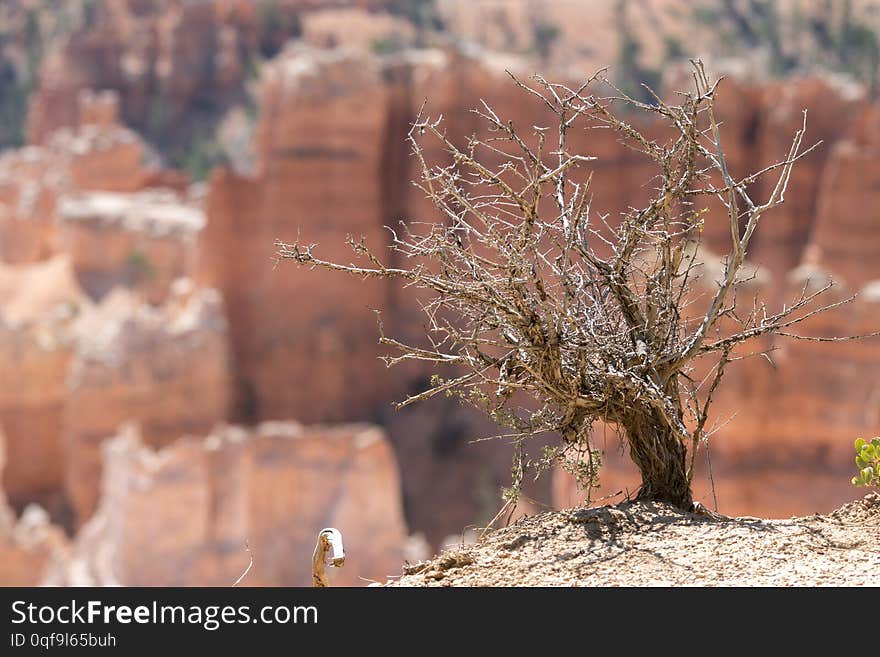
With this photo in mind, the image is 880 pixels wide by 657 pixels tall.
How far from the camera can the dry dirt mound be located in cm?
368

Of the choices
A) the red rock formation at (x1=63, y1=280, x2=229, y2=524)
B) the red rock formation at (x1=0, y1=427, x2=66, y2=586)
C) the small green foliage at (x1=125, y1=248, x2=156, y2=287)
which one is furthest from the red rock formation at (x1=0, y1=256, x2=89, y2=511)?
the small green foliage at (x1=125, y1=248, x2=156, y2=287)

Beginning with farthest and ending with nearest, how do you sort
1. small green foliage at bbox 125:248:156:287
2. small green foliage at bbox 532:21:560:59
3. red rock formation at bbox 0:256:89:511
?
small green foliage at bbox 532:21:560:59 < small green foliage at bbox 125:248:156:287 < red rock formation at bbox 0:256:89:511

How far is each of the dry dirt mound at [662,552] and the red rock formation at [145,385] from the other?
57.5ft

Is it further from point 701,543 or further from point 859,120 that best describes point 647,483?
point 859,120

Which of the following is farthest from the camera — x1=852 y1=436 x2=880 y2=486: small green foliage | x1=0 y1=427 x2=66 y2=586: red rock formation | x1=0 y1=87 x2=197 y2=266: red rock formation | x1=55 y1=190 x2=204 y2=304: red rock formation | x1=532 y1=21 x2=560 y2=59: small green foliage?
x1=532 y1=21 x2=560 y2=59: small green foliage

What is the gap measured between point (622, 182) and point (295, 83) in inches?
248

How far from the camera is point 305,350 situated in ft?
76.8

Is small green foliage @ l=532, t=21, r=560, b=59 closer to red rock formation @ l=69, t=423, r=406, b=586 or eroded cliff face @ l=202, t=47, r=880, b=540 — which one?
eroded cliff face @ l=202, t=47, r=880, b=540

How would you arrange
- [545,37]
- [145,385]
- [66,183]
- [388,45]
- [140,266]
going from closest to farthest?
[145,385] < [140,266] < [66,183] < [388,45] < [545,37]

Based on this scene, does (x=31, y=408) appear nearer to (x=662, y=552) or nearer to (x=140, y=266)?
(x=140, y=266)

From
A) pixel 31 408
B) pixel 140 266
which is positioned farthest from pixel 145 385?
pixel 140 266

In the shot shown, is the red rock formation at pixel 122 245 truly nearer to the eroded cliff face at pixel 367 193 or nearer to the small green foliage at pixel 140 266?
the small green foliage at pixel 140 266

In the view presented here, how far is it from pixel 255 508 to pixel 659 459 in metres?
11.4

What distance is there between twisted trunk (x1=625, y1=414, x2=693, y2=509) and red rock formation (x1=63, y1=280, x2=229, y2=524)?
682 inches
